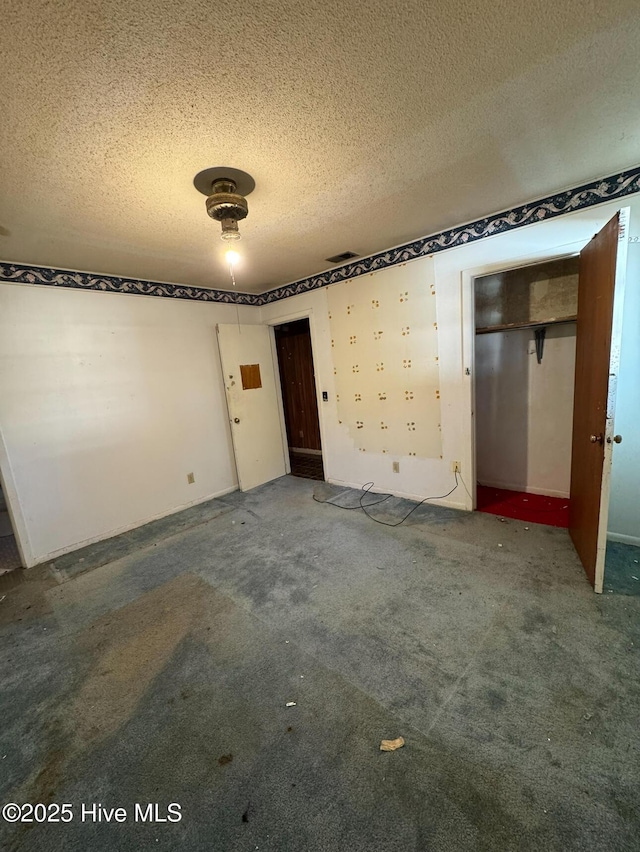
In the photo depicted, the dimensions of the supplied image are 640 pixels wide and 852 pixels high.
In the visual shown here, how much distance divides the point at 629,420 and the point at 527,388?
3.31 feet

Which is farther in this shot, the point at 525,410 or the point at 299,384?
the point at 299,384

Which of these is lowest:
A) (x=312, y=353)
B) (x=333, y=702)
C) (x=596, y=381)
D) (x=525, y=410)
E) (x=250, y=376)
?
(x=333, y=702)

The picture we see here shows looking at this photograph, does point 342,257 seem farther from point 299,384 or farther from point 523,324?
point 299,384

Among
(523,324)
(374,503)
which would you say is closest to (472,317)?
(523,324)

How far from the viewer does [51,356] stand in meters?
2.64

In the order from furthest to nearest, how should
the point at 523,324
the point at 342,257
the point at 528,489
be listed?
1. the point at 528,489
2. the point at 342,257
3. the point at 523,324

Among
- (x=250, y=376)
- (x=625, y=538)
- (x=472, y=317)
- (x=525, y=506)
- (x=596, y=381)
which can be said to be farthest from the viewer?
(x=250, y=376)

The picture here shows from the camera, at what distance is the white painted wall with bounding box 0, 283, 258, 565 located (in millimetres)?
2531

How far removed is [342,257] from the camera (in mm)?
3047

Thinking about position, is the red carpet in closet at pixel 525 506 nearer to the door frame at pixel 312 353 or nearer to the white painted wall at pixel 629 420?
the white painted wall at pixel 629 420

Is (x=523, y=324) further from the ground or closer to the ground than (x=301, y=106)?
closer to the ground

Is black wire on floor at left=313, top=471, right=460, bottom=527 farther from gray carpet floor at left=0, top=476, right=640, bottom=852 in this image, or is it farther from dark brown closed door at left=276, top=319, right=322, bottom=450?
dark brown closed door at left=276, top=319, right=322, bottom=450

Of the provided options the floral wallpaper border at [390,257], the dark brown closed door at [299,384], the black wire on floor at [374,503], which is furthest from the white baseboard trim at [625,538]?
the dark brown closed door at [299,384]

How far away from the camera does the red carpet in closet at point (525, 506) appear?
2.64 m
